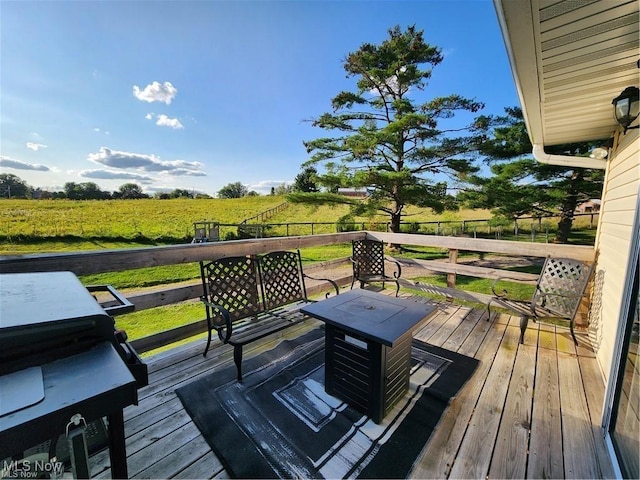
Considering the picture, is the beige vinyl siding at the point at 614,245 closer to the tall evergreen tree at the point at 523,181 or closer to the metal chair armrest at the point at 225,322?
the metal chair armrest at the point at 225,322

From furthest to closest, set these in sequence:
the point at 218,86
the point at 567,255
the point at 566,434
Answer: the point at 218,86, the point at 567,255, the point at 566,434

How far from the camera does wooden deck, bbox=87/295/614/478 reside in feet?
4.40

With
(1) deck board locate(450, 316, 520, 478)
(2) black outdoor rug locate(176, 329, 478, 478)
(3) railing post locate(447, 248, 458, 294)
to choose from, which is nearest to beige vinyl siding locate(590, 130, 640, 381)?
(1) deck board locate(450, 316, 520, 478)

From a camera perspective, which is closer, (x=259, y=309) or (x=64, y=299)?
(x=64, y=299)

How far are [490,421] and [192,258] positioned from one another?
2.46m

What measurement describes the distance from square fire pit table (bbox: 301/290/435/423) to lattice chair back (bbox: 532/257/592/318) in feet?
5.57

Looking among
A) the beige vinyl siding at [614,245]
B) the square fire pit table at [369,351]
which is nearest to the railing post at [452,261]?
the beige vinyl siding at [614,245]

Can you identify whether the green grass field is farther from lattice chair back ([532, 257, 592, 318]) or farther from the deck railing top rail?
lattice chair back ([532, 257, 592, 318])

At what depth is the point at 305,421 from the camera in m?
1.61

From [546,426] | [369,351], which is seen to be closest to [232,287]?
[369,351]

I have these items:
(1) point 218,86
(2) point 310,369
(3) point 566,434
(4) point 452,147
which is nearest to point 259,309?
(2) point 310,369

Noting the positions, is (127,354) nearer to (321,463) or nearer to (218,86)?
(321,463)

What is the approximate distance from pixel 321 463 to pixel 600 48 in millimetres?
2817

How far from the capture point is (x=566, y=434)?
1566mm
